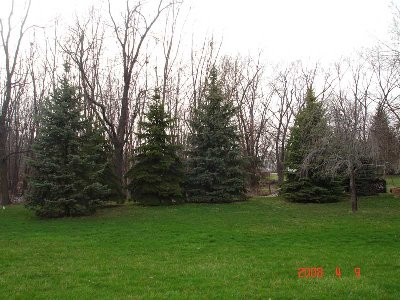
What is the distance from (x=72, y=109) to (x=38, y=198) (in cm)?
422

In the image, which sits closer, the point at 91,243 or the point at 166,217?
the point at 91,243

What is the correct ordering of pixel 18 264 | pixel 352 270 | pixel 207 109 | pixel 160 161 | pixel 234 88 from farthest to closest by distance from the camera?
pixel 234 88 < pixel 207 109 < pixel 160 161 < pixel 18 264 < pixel 352 270

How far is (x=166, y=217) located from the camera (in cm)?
1700

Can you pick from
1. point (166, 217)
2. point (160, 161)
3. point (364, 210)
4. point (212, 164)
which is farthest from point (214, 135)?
point (364, 210)

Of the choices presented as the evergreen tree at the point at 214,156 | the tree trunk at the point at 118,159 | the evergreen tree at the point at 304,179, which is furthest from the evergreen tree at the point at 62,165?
the evergreen tree at the point at 304,179

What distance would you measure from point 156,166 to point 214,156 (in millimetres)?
3336

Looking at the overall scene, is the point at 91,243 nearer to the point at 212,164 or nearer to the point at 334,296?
the point at 334,296

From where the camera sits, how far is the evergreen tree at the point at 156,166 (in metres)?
21.1

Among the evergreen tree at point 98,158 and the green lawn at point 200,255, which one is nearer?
the green lawn at point 200,255

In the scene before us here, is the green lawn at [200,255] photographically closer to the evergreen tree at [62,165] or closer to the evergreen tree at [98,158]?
the evergreen tree at [62,165]

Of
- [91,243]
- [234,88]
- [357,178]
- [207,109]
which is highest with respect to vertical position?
[234,88]
